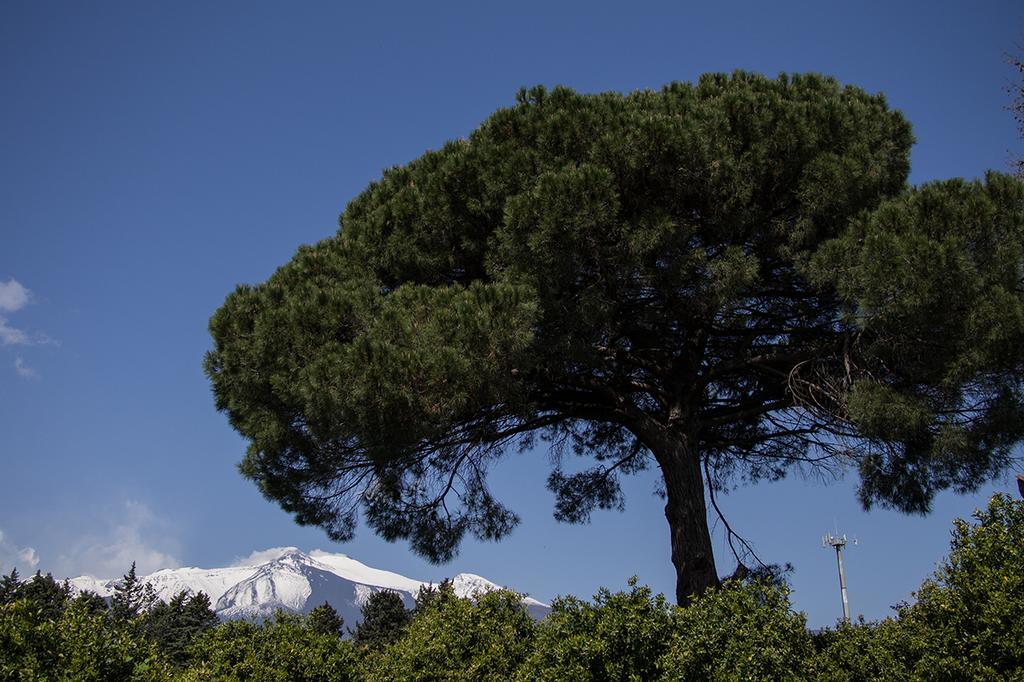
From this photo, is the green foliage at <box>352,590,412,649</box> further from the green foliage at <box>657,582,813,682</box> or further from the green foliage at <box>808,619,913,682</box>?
the green foliage at <box>808,619,913,682</box>

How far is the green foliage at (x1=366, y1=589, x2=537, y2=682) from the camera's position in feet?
23.5

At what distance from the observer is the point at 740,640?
6023 millimetres

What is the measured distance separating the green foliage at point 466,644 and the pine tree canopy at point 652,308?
1.61m

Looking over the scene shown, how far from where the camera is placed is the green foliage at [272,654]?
732 centimetres

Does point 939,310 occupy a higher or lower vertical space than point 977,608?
higher

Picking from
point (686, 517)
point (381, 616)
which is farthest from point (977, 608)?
point (381, 616)

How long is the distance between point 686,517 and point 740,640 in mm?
3146

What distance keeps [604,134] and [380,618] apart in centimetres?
2083

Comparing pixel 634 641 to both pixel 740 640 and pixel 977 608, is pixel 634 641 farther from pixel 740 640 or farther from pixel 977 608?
pixel 977 608

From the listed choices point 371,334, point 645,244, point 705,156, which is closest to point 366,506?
point 371,334

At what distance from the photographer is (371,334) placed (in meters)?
8.12

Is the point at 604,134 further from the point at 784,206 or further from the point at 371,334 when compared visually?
the point at 371,334

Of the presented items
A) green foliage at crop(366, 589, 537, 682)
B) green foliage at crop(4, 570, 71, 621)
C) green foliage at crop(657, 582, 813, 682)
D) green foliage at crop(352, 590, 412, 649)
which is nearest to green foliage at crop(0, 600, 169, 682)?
green foliage at crop(366, 589, 537, 682)

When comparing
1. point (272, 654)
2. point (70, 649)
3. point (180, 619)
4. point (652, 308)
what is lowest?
point (70, 649)
